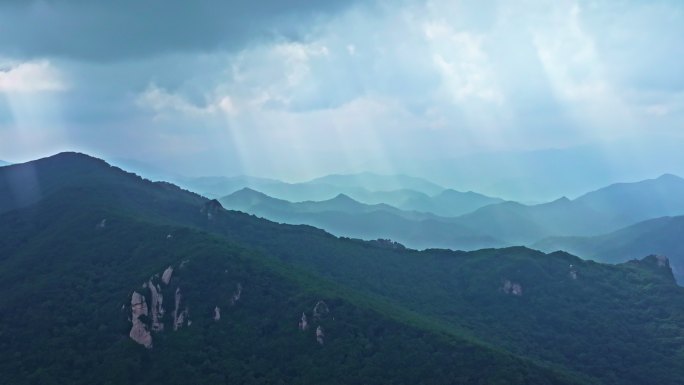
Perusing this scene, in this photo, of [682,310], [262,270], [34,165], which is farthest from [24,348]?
[682,310]

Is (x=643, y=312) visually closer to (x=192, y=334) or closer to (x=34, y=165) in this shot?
(x=192, y=334)

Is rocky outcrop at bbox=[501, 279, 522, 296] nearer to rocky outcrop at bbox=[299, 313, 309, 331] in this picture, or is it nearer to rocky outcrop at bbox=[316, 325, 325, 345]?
rocky outcrop at bbox=[316, 325, 325, 345]

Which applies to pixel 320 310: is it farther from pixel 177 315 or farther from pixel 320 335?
pixel 177 315

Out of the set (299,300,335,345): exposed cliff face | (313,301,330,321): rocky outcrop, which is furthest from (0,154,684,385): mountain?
(313,301,330,321): rocky outcrop

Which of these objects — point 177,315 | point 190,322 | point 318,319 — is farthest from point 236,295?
point 318,319

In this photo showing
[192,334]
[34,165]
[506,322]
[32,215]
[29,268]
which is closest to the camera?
[192,334]

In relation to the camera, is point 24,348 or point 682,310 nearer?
point 24,348

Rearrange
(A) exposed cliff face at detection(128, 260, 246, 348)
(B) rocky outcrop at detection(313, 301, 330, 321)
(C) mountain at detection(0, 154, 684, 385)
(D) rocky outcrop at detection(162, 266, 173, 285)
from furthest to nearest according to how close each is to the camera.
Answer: (D) rocky outcrop at detection(162, 266, 173, 285), (B) rocky outcrop at detection(313, 301, 330, 321), (A) exposed cliff face at detection(128, 260, 246, 348), (C) mountain at detection(0, 154, 684, 385)

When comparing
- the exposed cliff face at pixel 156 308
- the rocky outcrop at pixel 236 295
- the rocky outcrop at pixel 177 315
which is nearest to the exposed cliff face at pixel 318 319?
the rocky outcrop at pixel 236 295
